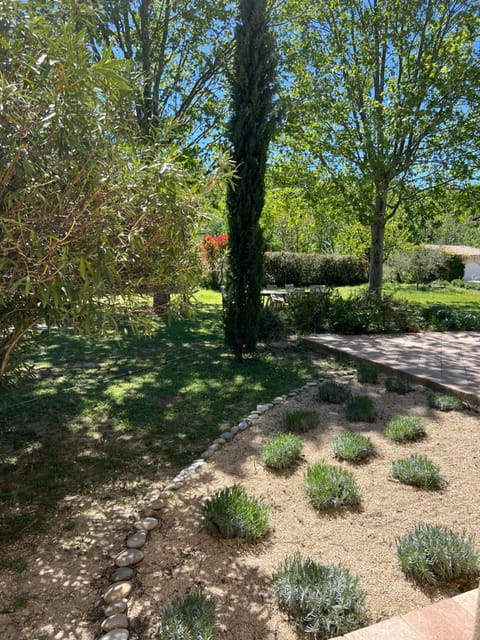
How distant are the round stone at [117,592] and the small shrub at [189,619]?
1.00 feet

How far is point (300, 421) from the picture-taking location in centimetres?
376

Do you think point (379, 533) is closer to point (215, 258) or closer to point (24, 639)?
point (24, 639)

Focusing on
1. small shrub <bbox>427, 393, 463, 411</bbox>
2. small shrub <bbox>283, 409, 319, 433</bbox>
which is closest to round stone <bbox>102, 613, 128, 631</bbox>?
small shrub <bbox>283, 409, 319, 433</bbox>

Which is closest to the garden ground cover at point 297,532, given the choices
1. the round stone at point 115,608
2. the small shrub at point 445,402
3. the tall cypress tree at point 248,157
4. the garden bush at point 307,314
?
the round stone at point 115,608

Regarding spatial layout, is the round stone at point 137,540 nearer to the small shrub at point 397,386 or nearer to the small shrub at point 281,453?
the small shrub at point 281,453

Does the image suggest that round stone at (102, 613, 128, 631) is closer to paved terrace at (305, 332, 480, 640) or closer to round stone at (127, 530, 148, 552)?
round stone at (127, 530, 148, 552)

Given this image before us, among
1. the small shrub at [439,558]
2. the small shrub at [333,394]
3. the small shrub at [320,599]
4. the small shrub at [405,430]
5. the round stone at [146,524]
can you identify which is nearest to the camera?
the small shrub at [320,599]

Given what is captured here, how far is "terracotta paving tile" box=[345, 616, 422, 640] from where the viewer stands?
155 cm

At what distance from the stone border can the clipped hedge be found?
56.9 feet

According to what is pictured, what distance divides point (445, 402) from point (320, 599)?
3055 mm

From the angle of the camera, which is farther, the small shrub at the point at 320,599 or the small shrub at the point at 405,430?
the small shrub at the point at 405,430

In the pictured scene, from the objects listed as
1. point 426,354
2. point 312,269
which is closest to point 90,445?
point 426,354

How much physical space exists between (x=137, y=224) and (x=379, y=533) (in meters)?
2.21

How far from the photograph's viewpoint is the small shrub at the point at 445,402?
13.7 feet
